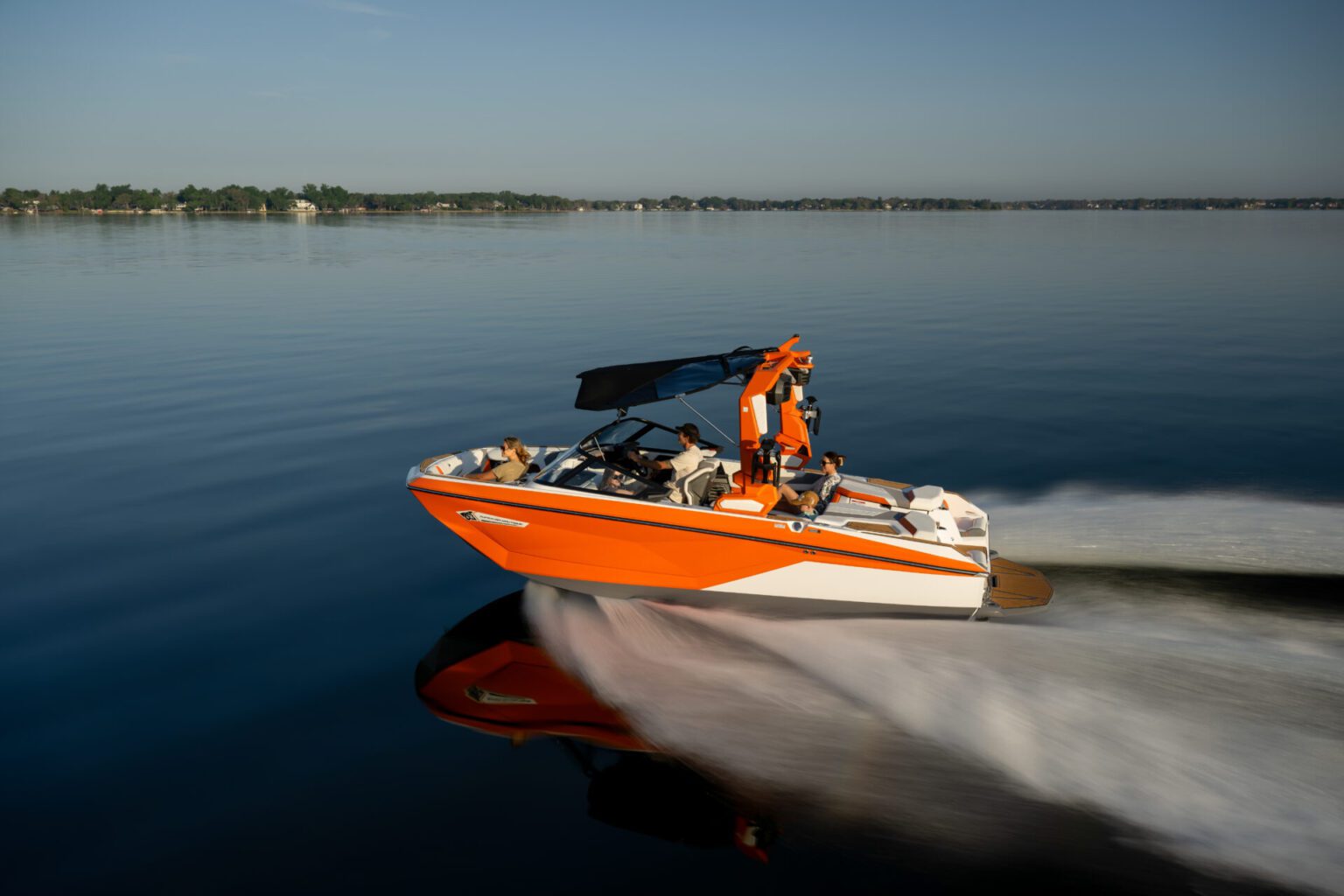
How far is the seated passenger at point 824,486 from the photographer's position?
10688 millimetres

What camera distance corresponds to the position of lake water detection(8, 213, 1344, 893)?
668 cm

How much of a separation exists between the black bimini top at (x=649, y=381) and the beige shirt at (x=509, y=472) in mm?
1155

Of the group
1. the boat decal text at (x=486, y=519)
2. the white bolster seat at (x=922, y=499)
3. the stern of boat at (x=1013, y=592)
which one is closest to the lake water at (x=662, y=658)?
the stern of boat at (x=1013, y=592)

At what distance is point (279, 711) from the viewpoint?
8430 mm

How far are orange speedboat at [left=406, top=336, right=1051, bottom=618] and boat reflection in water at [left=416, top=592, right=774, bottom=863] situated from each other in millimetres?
1133

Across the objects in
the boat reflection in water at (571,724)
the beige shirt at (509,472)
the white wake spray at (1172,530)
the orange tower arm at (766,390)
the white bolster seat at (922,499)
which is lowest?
the boat reflection in water at (571,724)

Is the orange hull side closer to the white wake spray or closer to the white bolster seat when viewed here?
the white bolster seat

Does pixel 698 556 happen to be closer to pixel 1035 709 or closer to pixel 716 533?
pixel 716 533

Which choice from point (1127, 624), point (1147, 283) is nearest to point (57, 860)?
point (1127, 624)

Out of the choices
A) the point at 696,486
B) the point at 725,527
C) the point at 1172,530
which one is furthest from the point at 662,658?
the point at 1172,530

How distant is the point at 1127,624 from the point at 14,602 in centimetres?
1255

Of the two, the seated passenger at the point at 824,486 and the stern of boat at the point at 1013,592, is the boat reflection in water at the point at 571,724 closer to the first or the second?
the seated passenger at the point at 824,486

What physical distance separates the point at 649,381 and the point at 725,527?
1.98m

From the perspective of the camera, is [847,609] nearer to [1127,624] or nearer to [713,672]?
[713,672]
